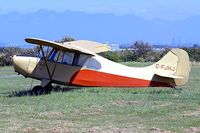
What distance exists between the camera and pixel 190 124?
1051 cm

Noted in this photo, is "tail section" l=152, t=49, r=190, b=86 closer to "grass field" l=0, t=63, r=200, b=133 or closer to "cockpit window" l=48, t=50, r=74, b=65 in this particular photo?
"grass field" l=0, t=63, r=200, b=133

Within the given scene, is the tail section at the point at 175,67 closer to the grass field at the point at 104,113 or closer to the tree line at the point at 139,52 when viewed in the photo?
the grass field at the point at 104,113

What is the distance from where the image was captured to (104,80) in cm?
2003

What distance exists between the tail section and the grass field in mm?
1969

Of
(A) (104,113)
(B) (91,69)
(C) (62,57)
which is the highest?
(C) (62,57)

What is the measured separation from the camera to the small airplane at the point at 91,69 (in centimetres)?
1977

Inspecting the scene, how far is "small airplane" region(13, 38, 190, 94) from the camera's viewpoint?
19.8m

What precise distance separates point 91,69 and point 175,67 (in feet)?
11.5

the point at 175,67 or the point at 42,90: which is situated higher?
the point at 175,67

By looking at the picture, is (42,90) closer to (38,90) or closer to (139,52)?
(38,90)

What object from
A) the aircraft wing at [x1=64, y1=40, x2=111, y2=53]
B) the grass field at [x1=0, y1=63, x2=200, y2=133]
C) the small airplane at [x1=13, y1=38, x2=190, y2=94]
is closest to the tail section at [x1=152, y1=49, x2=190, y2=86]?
the small airplane at [x1=13, y1=38, x2=190, y2=94]

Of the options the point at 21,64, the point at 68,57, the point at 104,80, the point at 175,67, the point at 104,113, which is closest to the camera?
the point at 104,113

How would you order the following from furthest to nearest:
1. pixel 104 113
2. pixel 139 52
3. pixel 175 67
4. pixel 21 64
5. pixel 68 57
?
pixel 139 52, pixel 21 64, pixel 68 57, pixel 175 67, pixel 104 113

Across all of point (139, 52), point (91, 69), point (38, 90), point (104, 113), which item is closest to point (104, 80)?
point (91, 69)
